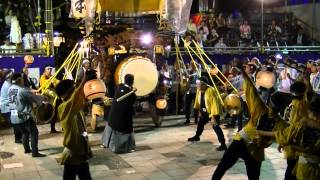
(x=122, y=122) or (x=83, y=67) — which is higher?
(x=83, y=67)

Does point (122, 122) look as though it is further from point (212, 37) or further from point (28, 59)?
point (212, 37)

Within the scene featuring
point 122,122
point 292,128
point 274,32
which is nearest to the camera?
point 292,128

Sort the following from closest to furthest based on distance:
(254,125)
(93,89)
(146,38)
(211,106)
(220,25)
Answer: (254,125) → (93,89) → (211,106) → (146,38) → (220,25)

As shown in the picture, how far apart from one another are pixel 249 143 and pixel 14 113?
599 cm

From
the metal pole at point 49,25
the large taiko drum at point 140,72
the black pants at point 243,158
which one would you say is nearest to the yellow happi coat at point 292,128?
the black pants at point 243,158

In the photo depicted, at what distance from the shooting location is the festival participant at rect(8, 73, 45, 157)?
34.2ft

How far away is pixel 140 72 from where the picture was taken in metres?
12.4

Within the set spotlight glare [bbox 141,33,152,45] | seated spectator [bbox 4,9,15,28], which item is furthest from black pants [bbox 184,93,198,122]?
seated spectator [bbox 4,9,15,28]

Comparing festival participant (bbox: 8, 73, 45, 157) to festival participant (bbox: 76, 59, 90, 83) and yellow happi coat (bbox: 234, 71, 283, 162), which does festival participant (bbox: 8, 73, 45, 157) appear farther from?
yellow happi coat (bbox: 234, 71, 283, 162)

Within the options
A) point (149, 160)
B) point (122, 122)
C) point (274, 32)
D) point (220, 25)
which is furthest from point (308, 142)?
point (274, 32)

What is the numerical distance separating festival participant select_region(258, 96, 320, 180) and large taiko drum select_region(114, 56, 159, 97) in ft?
22.9

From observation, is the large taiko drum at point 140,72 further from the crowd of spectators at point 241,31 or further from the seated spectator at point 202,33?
the seated spectator at point 202,33

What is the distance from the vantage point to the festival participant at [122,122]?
10555mm

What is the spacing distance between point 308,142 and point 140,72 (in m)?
7.29
